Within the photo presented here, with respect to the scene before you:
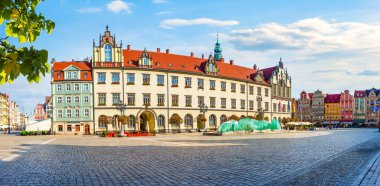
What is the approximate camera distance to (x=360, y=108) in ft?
441

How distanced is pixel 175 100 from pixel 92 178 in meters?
52.3

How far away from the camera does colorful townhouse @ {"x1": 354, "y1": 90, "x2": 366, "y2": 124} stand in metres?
133

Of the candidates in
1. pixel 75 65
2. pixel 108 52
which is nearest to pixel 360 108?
pixel 108 52

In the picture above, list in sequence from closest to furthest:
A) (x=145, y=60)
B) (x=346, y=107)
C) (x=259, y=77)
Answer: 1. (x=145, y=60)
2. (x=259, y=77)
3. (x=346, y=107)

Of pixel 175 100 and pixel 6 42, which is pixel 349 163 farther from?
pixel 175 100

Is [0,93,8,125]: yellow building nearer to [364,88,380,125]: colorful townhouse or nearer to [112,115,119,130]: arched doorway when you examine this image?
[112,115,119,130]: arched doorway

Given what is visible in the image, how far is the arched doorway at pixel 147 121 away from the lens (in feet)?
194

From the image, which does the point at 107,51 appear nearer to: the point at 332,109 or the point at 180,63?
the point at 180,63

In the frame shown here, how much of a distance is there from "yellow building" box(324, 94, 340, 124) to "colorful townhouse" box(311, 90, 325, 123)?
1740mm

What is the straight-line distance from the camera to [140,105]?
194 feet

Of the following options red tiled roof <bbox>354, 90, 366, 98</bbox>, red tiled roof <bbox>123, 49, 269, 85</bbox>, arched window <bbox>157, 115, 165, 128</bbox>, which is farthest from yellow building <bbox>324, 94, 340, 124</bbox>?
arched window <bbox>157, 115, 165, 128</bbox>

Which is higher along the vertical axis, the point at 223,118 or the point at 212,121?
the point at 223,118

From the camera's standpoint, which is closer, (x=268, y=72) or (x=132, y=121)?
(x=132, y=121)

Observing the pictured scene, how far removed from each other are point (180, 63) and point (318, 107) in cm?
9168
